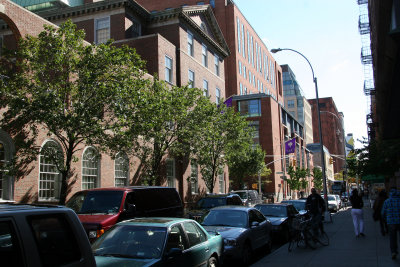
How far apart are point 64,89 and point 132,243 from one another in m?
8.66

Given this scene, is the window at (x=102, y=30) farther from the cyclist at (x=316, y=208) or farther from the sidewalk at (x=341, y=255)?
the sidewalk at (x=341, y=255)

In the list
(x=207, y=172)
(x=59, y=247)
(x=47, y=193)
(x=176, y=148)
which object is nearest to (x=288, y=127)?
(x=207, y=172)

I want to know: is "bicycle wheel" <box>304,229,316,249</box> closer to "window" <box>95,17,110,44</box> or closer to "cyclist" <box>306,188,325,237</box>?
"cyclist" <box>306,188,325,237</box>

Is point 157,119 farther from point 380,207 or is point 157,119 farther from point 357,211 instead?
point 380,207

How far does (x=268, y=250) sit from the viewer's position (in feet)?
41.0

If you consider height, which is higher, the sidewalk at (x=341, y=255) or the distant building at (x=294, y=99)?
the distant building at (x=294, y=99)

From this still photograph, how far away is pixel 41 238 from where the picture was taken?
3.59 metres

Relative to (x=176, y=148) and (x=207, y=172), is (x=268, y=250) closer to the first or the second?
(x=176, y=148)

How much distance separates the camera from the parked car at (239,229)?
9781mm

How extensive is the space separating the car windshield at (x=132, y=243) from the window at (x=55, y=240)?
7.84 ft

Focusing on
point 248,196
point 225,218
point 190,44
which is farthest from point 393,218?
point 190,44

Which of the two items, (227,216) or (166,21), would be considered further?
(166,21)

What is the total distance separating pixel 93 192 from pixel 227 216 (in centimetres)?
408

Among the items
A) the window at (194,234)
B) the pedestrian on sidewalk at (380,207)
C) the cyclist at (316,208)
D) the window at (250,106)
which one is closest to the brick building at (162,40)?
the cyclist at (316,208)
